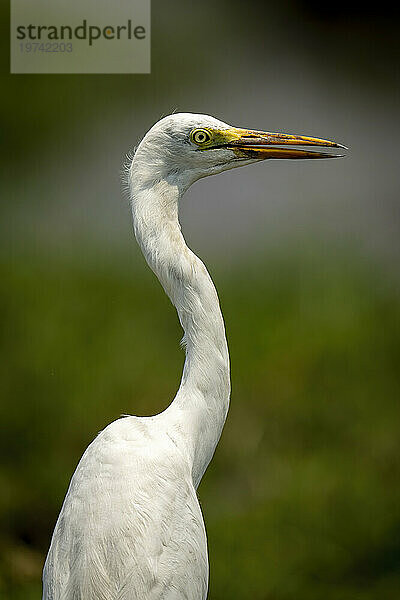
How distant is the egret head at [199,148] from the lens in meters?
1.18

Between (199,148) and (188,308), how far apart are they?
0.26m

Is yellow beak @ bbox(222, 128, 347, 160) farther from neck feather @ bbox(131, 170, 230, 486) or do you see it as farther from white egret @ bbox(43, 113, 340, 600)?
neck feather @ bbox(131, 170, 230, 486)

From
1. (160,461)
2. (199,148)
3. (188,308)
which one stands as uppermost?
(199,148)

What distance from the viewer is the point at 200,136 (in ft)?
3.87

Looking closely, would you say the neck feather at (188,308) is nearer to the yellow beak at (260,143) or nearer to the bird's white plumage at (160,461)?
the bird's white plumage at (160,461)

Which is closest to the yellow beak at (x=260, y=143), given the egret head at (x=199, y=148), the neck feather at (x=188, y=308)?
the egret head at (x=199, y=148)

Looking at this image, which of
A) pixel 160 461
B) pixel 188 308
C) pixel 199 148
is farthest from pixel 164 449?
pixel 199 148

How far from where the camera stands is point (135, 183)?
118cm

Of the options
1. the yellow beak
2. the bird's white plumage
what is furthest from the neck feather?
the yellow beak

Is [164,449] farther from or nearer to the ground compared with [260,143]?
nearer to the ground

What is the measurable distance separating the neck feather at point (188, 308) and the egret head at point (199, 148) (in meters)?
0.03

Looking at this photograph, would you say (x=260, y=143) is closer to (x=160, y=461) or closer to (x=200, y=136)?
(x=200, y=136)

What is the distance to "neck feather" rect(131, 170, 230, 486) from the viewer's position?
1167mm

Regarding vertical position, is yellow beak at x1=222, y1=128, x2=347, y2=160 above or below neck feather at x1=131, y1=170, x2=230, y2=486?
above
